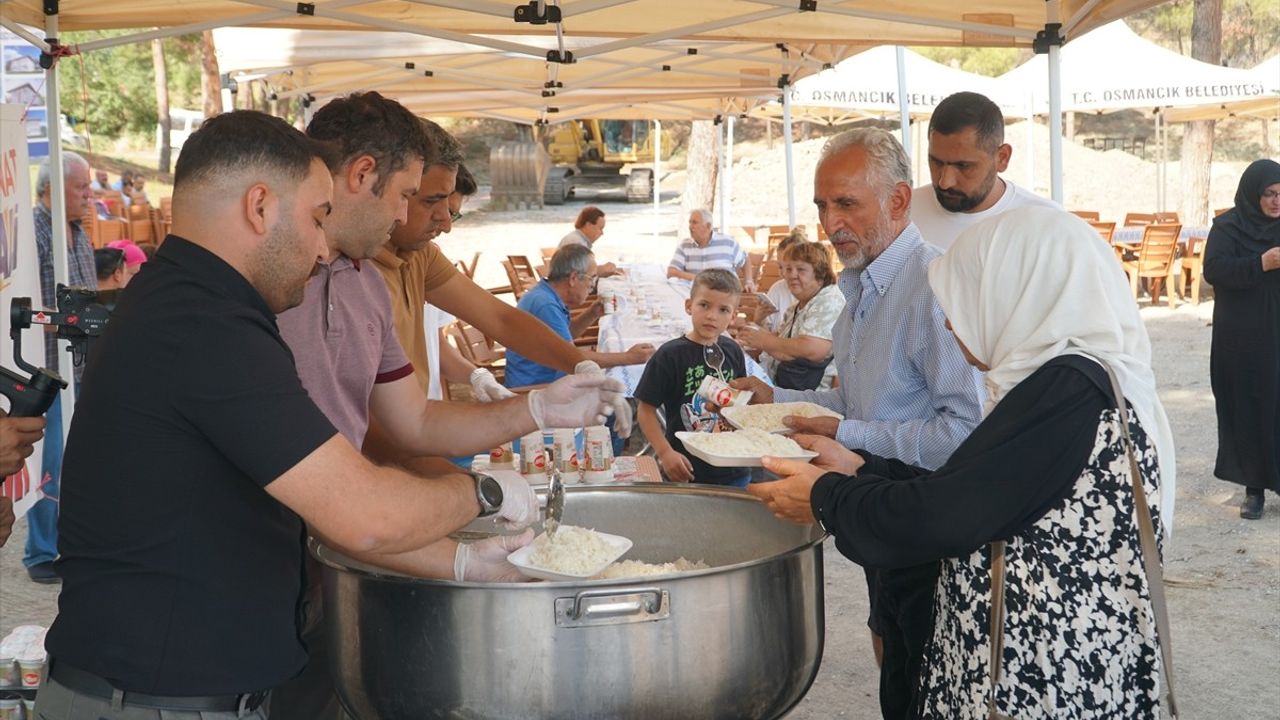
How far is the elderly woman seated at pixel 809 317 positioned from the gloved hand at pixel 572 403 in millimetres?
2935

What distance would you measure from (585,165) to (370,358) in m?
28.0

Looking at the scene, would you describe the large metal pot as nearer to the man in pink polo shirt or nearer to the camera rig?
the man in pink polo shirt

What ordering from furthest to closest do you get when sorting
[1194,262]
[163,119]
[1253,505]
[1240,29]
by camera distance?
[1240,29] → [163,119] → [1194,262] → [1253,505]

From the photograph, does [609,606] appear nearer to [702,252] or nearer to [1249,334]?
[1249,334]

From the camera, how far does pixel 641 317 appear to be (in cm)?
764

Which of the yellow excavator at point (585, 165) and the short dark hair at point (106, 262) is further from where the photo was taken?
the yellow excavator at point (585, 165)

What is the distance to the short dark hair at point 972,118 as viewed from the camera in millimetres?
3947

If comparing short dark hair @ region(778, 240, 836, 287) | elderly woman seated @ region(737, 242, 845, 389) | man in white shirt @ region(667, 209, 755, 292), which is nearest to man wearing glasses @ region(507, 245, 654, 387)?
elderly woman seated @ region(737, 242, 845, 389)

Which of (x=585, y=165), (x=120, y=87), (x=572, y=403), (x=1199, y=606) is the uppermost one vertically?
(x=120, y=87)

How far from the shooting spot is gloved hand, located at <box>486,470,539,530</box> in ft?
6.58

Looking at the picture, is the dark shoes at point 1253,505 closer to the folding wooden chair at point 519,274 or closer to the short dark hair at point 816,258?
the short dark hair at point 816,258

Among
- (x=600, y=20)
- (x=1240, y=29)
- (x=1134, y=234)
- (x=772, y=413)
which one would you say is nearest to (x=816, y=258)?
(x=600, y=20)

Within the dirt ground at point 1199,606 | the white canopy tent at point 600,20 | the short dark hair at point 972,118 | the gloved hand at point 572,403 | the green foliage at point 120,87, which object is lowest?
the dirt ground at point 1199,606

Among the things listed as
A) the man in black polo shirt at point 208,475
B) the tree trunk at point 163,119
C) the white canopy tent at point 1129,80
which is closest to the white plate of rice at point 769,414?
the man in black polo shirt at point 208,475
